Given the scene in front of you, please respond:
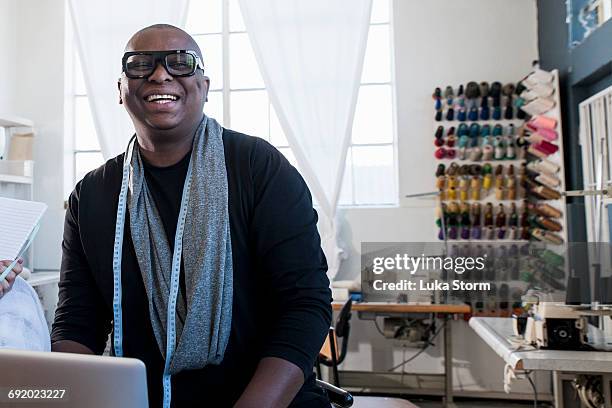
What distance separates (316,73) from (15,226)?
305 cm

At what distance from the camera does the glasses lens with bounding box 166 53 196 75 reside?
3.27 ft

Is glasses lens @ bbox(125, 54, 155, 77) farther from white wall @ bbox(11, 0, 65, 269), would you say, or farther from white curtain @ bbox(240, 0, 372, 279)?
white wall @ bbox(11, 0, 65, 269)

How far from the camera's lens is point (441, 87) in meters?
3.65

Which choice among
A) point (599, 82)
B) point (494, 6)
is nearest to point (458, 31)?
point (494, 6)

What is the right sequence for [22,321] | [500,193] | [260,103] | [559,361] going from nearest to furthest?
[22,321] → [559,361] → [500,193] → [260,103]

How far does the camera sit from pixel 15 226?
90 centimetres

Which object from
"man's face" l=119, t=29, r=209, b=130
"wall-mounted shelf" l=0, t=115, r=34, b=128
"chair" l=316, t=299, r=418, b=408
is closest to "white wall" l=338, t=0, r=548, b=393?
"chair" l=316, t=299, r=418, b=408

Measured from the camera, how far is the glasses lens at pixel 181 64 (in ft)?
3.27

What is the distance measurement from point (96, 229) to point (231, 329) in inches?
14.4

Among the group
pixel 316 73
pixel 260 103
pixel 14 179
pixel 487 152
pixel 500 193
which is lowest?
pixel 500 193

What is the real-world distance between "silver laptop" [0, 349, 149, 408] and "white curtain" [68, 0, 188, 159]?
3.58m

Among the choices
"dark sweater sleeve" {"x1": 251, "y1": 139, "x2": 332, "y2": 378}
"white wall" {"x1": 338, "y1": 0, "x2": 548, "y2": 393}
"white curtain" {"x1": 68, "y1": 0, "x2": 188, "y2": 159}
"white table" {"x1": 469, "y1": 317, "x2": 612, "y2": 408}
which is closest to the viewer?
"dark sweater sleeve" {"x1": 251, "y1": 139, "x2": 332, "y2": 378}
